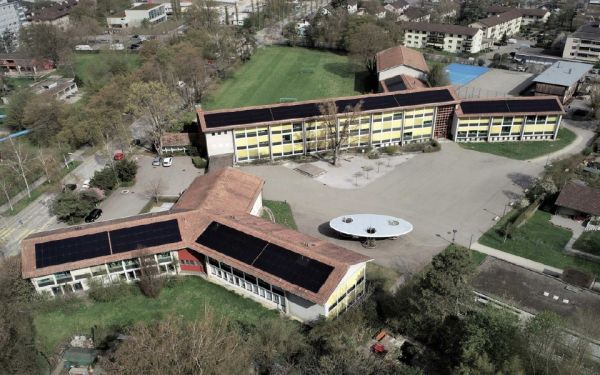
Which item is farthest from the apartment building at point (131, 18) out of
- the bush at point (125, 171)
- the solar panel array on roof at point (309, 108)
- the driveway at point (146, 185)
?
the bush at point (125, 171)

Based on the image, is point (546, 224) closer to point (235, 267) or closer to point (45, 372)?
point (235, 267)

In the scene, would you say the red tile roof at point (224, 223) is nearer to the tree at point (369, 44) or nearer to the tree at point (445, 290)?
the tree at point (445, 290)

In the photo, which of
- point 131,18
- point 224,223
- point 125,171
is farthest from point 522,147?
point 131,18

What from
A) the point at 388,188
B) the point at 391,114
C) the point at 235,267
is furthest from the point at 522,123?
the point at 235,267

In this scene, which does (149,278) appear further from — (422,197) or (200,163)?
(422,197)

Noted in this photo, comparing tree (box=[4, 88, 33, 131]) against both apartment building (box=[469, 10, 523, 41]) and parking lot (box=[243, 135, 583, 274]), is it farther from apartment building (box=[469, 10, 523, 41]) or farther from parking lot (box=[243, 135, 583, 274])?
apartment building (box=[469, 10, 523, 41])

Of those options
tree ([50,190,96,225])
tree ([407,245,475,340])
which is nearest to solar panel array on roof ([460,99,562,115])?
tree ([407,245,475,340])
